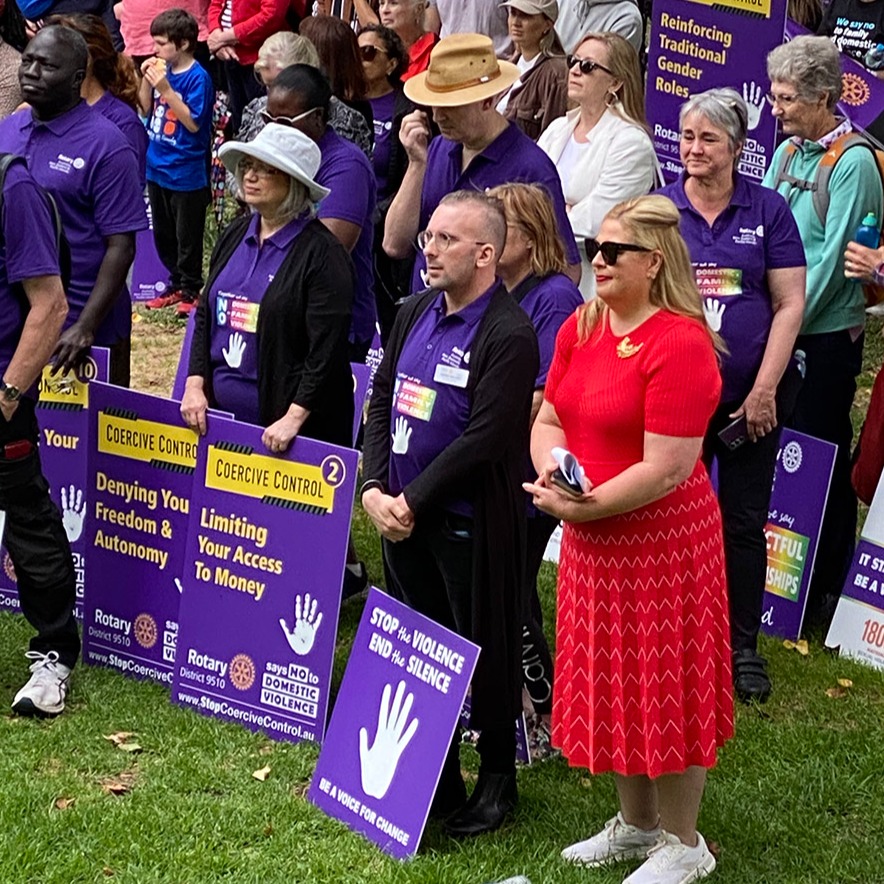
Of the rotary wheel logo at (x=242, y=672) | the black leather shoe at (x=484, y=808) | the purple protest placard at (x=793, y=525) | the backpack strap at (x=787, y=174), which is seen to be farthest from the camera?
the purple protest placard at (x=793, y=525)

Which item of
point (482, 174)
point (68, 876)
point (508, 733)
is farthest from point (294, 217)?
point (68, 876)

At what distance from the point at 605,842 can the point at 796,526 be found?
104 inches

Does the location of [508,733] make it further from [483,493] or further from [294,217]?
[294,217]

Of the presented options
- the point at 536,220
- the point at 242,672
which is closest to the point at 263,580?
the point at 242,672

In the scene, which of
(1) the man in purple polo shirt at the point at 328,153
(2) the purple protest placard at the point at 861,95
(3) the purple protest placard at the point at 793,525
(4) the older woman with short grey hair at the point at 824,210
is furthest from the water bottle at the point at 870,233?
(1) the man in purple polo shirt at the point at 328,153

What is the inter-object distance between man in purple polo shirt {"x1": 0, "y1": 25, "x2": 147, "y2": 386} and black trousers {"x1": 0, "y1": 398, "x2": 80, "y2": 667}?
69cm

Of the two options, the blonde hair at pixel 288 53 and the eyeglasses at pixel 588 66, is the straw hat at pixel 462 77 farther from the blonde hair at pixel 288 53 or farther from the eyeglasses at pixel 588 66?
the blonde hair at pixel 288 53

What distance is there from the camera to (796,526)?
24.6 ft

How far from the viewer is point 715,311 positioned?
6395mm

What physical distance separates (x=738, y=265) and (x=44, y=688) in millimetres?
3017

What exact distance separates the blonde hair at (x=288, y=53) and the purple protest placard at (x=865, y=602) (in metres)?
3.14

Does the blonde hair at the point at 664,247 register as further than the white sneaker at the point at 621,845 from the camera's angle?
No

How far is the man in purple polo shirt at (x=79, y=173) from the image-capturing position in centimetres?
677

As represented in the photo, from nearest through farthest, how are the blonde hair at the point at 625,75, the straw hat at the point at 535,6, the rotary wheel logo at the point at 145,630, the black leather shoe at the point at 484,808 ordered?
1. the black leather shoe at the point at 484,808
2. the rotary wheel logo at the point at 145,630
3. the blonde hair at the point at 625,75
4. the straw hat at the point at 535,6
